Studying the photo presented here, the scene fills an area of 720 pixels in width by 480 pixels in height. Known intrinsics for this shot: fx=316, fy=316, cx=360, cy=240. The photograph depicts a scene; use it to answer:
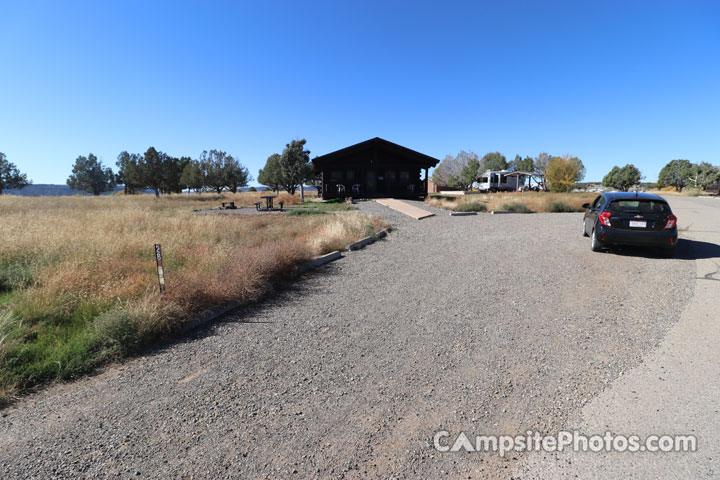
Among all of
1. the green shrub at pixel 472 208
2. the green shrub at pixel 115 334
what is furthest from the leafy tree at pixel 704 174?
the green shrub at pixel 115 334

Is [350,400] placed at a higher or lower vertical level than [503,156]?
lower

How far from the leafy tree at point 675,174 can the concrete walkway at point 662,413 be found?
9327cm

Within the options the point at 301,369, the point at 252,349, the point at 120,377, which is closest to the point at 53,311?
the point at 120,377

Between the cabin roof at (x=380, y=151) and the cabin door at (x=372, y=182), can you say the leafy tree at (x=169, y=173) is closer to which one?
the cabin roof at (x=380, y=151)

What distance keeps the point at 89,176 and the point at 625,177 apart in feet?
412

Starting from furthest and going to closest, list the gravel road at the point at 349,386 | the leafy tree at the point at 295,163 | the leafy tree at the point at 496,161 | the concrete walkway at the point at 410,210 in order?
the leafy tree at the point at 496,161, the leafy tree at the point at 295,163, the concrete walkway at the point at 410,210, the gravel road at the point at 349,386

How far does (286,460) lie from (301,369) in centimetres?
118

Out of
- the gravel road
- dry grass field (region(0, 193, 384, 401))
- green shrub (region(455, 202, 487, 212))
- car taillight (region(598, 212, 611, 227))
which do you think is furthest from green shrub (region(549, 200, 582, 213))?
dry grass field (region(0, 193, 384, 401))

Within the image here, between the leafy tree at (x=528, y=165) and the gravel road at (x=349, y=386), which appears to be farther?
the leafy tree at (x=528, y=165)

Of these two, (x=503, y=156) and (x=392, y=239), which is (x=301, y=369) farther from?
(x=503, y=156)

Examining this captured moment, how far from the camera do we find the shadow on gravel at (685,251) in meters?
8.35

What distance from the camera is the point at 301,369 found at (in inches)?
131

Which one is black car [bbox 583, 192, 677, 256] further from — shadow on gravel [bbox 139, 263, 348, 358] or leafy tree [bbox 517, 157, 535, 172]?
leafy tree [bbox 517, 157, 535, 172]

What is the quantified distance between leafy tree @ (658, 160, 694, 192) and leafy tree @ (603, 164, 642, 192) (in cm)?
758
